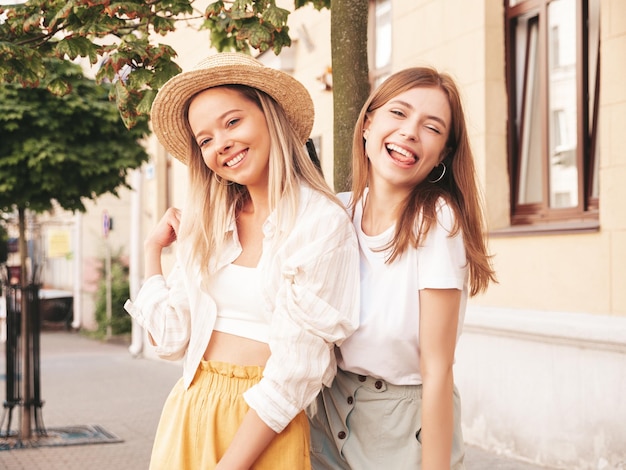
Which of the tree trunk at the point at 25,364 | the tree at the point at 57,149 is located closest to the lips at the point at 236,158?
the tree at the point at 57,149

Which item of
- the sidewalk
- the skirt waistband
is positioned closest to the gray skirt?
the skirt waistband

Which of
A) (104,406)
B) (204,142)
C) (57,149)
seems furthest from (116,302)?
(204,142)

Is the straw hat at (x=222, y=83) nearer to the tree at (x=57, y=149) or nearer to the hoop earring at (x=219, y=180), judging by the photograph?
the hoop earring at (x=219, y=180)

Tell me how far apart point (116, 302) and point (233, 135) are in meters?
19.2

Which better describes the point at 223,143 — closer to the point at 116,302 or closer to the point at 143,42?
the point at 143,42

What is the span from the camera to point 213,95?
8.32 ft

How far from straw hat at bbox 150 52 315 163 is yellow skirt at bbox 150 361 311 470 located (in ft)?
2.34

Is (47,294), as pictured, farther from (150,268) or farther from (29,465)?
(150,268)

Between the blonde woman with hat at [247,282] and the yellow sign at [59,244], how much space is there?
24995 mm

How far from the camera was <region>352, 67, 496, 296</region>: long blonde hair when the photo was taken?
230 cm

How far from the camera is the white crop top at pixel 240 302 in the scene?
7.91 ft

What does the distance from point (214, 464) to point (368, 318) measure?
21.4 inches

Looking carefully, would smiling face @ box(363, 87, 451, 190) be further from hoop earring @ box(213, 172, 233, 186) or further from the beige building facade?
the beige building facade

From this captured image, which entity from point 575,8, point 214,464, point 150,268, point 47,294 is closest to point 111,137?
point 575,8
